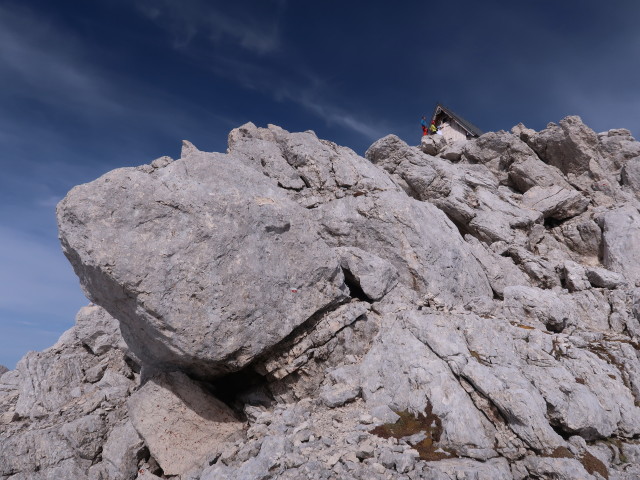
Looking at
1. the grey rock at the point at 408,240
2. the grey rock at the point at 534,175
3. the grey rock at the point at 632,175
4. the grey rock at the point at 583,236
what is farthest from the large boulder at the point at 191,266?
the grey rock at the point at 632,175

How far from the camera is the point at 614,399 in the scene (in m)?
16.4

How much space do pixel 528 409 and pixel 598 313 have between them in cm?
1460

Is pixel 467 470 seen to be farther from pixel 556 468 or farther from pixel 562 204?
pixel 562 204

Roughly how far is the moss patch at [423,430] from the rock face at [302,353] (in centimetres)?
8

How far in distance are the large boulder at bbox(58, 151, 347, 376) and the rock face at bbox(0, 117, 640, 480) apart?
0.24 feet

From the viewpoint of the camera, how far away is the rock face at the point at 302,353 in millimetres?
13750

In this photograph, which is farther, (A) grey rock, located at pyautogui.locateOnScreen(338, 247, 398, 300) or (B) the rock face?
(A) grey rock, located at pyautogui.locateOnScreen(338, 247, 398, 300)

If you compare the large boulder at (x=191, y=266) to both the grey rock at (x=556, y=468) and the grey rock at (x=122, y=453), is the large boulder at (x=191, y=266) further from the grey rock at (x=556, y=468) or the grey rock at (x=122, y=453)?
the grey rock at (x=556, y=468)

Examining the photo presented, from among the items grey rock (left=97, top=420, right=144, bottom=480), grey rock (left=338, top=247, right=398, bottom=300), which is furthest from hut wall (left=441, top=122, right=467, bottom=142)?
grey rock (left=97, top=420, right=144, bottom=480)

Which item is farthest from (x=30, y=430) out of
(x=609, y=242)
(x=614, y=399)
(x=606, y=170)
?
(x=606, y=170)

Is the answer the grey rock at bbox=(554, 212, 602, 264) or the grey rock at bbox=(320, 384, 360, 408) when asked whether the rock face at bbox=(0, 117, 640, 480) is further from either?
the grey rock at bbox=(554, 212, 602, 264)

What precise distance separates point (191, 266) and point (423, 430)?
1108 cm

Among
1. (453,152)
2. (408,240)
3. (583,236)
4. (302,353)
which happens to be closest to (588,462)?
(302,353)

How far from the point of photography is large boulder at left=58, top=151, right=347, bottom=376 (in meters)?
16.2
